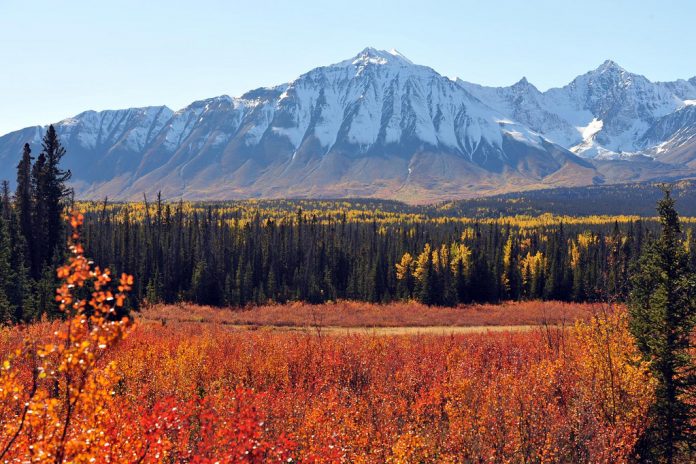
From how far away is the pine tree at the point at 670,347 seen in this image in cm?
1981

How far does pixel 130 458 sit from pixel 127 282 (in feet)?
14.5

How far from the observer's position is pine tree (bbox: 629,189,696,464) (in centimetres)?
1981

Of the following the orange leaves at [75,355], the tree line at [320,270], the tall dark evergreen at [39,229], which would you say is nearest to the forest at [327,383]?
the orange leaves at [75,355]

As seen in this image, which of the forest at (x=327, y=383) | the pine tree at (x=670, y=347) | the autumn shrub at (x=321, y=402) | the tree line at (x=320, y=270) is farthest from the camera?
the tree line at (x=320, y=270)

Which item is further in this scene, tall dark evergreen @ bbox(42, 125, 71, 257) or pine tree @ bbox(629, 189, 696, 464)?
tall dark evergreen @ bbox(42, 125, 71, 257)

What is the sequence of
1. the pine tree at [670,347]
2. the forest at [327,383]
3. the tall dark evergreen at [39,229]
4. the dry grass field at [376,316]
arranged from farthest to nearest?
the dry grass field at [376,316] → the tall dark evergreen at [39,229] → the pine tree at [670,347] → the forest at [327,383]

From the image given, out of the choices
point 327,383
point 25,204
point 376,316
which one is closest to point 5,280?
point 25,204

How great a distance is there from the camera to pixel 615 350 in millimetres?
21531

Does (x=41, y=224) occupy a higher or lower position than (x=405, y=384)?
higher

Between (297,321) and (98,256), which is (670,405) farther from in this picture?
(98,256)

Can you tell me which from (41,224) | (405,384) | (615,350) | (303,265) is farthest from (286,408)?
(303,265)

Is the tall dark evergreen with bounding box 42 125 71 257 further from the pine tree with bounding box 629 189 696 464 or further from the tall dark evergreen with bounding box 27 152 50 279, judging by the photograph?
the pine tree with bounding box 629 189 696 464

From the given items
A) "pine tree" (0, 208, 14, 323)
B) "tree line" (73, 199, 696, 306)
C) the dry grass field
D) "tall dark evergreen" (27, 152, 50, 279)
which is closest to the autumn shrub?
"pine tree" (0, 208, 14, 323)

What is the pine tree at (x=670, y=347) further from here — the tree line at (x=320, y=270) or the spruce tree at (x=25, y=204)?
the tree line at (x=320, y=270)
